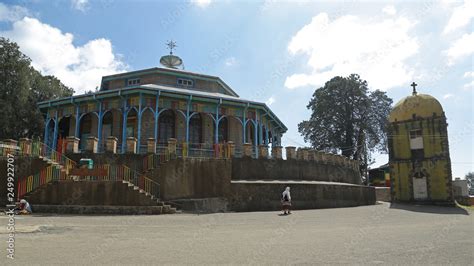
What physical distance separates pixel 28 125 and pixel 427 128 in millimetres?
33707

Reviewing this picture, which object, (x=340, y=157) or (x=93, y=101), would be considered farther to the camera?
(x=340, y=157)

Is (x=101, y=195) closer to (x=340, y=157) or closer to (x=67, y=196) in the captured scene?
(x=67, y=196)

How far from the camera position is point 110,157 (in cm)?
1717

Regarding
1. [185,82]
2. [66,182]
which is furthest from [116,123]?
[66,182]

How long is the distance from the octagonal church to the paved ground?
10.5m

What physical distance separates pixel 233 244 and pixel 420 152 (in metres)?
22.4

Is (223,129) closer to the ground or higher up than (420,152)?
higher up

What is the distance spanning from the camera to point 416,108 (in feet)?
87.6

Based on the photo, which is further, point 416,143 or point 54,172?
point 416,143

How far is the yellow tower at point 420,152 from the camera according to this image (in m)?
24.9

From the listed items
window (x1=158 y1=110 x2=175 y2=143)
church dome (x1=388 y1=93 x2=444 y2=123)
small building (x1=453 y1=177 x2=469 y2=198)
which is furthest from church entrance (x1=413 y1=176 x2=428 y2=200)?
window (x1=158 y1=110 x2=175 y2=143)

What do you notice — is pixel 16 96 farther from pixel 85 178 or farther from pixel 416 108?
pixel 416 108

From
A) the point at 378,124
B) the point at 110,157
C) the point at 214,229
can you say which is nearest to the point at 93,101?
the point at 110,157

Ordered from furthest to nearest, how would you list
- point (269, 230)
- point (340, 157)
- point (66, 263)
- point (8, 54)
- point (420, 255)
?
point (8, 54), point (340, 157), point (269, 230), point (420, 255), point (66, 263)
